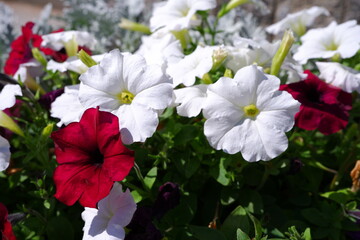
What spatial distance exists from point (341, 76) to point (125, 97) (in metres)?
0.56

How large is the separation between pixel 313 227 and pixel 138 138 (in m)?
0.55

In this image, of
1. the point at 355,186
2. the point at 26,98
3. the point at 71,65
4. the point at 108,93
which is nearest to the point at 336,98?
the point at 355,186

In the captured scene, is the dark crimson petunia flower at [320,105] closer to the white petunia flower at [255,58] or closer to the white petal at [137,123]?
the white petunia flower at [255,58]

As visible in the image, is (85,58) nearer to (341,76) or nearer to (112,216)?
(112,216)

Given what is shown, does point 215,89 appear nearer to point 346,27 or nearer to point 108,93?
point 108,93

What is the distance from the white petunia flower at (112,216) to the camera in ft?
2.53

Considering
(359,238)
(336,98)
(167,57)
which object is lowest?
(359,238)

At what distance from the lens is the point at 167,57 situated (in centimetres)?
103

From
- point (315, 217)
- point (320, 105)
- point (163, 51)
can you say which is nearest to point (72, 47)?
point (163, 51)

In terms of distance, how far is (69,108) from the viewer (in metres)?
0.91

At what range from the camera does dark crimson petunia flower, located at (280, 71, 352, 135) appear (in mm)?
923

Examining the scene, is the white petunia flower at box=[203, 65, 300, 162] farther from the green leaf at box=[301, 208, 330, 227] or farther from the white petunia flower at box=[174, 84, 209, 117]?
the green leaf at box=[301, 208, 330, 227]

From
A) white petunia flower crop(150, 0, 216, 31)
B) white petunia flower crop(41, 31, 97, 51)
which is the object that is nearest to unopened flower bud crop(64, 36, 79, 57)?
white petunia flower crop(41, 31, 97, 51)

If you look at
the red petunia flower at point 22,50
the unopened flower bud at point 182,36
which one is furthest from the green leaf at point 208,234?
the red petunia flower at point 22,50
